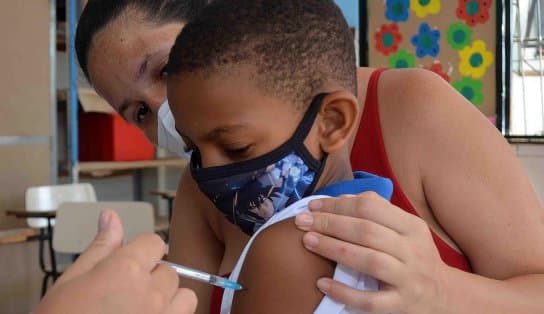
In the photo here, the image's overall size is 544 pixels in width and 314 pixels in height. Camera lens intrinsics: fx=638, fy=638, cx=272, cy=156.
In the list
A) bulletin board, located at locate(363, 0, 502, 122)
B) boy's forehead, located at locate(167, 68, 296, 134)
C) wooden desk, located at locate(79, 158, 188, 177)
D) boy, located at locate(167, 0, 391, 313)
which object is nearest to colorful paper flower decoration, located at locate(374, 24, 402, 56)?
bulletin board, located at locate(363, 0, 502, 122)

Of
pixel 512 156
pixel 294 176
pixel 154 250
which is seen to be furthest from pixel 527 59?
pixel 154 250

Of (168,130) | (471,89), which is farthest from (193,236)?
(471,89)

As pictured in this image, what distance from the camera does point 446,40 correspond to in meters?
3.68

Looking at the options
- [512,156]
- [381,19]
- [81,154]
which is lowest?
[81,154]

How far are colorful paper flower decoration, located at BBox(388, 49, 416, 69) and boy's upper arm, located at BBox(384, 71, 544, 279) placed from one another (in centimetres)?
284

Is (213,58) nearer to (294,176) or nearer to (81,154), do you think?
(294,176)

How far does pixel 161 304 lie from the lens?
0.58 m

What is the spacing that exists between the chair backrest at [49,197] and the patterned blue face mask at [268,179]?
3.52m

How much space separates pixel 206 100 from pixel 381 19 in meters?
3.20

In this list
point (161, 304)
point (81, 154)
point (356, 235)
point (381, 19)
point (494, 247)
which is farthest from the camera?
point (81, 154)

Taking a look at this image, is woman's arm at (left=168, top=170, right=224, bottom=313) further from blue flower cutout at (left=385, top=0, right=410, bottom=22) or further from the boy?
blue flower cutout at (left=385, top=0, right=410, bottom=22)

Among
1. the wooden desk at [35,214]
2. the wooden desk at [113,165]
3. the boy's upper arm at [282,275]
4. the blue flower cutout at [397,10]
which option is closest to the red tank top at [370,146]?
the boy's upper arm at [282,275]

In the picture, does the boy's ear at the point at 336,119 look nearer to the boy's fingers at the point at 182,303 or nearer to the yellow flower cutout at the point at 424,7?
the boy's fingers at the point at 182,303

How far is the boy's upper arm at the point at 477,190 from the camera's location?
96 centimetres
